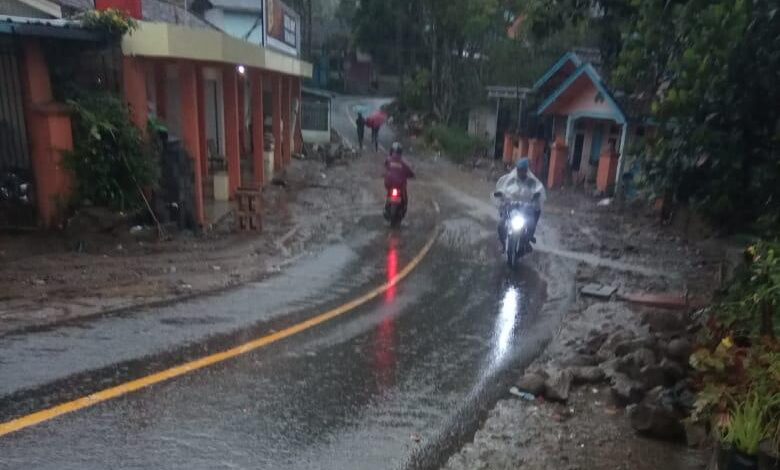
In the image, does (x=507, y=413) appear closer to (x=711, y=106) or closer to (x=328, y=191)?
(x=711, y=106)

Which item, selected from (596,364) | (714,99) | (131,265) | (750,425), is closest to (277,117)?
(131,265)

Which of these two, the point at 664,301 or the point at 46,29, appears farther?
the point at 46,29

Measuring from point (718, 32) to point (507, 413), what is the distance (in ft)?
19.7

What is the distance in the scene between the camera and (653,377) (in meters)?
5.50

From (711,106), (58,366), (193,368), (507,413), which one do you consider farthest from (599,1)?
(58,366)

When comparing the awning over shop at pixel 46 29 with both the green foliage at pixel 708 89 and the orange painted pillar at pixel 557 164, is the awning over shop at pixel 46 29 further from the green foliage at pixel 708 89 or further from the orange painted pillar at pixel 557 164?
the orange painted pillar at pixel 557 164

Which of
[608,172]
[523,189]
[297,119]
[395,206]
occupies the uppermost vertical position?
[297,119]

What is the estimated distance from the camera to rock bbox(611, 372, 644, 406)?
17.6 ft

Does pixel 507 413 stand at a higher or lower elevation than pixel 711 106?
lower

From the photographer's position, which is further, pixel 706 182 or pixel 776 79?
pixel 706 182

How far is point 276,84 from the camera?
756 inches

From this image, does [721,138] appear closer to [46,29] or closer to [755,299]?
[755,299]

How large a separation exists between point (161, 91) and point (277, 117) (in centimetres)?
503

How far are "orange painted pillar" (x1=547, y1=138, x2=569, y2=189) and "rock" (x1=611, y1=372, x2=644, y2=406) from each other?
17.2 m
